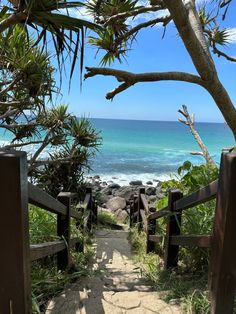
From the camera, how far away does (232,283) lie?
5.49ft

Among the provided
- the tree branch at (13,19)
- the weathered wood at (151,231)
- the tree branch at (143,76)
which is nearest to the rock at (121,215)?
the weathered wood at (151,231)

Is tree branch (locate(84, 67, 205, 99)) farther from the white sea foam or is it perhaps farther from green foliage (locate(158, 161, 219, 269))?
the white sea foam

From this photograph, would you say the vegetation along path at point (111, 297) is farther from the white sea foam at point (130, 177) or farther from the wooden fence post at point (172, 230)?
the white sea foam at point (130, 177)

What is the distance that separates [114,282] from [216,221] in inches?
65.4

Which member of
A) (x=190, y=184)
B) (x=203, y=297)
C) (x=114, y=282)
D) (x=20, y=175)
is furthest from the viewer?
(x=190, y=184)

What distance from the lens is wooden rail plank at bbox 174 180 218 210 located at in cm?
189

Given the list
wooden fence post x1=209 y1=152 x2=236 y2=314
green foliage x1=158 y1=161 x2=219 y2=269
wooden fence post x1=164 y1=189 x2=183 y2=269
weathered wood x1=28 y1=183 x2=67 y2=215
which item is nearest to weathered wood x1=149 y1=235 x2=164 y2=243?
green foliage x1=158 y1=161 x2=219 y2=269

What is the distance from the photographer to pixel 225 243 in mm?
1624

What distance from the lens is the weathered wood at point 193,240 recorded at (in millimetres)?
1954

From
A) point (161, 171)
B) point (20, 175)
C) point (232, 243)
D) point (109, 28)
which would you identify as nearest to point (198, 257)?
point (232, 243)

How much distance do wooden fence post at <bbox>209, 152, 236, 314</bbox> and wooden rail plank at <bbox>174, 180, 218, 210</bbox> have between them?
18 cm

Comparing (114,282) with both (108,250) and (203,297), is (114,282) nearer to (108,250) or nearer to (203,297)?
(203,297)

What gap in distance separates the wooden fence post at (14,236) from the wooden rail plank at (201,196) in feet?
3.44

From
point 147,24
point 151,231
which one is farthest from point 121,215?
point 147,24
